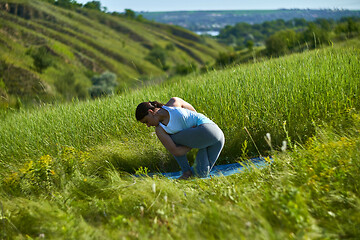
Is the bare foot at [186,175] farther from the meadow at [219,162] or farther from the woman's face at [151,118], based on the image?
the woman's face at [151,118]

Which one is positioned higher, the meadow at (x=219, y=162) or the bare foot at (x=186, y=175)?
the meadow at (x=219, y=162)

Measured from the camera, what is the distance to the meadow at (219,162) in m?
2.10

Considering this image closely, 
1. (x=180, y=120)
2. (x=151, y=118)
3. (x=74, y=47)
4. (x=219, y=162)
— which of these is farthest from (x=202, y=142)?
(x=74, y=47)

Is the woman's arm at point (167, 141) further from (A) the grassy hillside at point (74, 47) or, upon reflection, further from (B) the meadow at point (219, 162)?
(A) the grassy hillside at point (74, 47)

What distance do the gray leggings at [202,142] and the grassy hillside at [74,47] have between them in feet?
112

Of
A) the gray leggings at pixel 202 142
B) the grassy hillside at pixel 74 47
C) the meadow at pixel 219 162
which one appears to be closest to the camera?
the meadow at pixel 219 162

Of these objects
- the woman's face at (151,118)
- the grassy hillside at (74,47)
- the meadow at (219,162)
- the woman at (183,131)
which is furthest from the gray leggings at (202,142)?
the grassy hillside at (74,47)

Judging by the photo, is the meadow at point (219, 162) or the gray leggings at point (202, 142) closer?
the meadow at point (219, 162)

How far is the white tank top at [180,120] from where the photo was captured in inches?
141

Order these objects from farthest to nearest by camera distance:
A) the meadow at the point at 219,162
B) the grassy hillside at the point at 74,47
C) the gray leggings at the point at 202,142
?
the grassy hillside at the point at 74,47
the gray leggings at the point at 202,142
the meadow at the point at 219,162

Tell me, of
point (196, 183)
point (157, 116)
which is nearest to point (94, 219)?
point (196, 183)

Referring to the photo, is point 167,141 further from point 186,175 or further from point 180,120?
point 186,175

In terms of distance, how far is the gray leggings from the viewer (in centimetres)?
354

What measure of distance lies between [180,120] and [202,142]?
→ 0.36 metres
